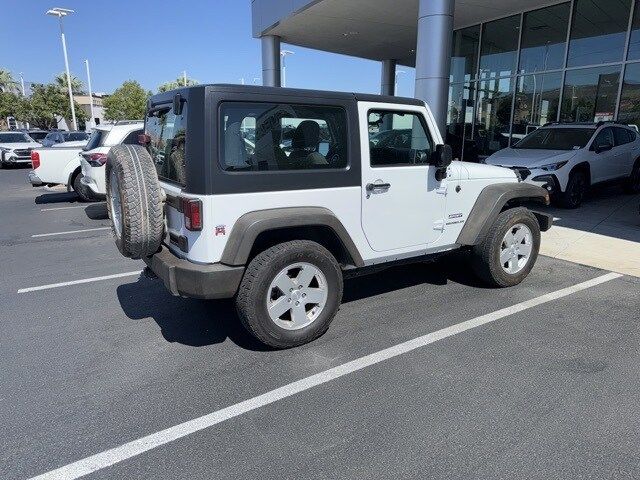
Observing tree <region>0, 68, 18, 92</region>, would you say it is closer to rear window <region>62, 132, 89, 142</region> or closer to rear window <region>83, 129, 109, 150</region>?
rear window <region>62, 132, 89, 142</region>

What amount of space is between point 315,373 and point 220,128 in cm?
182

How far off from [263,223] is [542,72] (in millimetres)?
13954

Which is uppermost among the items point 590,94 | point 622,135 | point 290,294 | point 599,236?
point 590,94

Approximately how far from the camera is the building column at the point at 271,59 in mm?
16703

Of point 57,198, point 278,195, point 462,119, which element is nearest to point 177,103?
point 278,195

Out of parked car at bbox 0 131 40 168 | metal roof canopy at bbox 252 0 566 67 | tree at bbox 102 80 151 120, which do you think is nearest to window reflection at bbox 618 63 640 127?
metal roof canopy at bbox 252 0 566 67

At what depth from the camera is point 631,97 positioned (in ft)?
39.1

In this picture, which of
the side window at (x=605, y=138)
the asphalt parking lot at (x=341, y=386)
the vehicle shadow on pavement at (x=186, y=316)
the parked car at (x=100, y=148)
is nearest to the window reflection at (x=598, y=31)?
the side window at (x=605, y=138)

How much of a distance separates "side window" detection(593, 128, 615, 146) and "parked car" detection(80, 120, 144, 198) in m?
9.27

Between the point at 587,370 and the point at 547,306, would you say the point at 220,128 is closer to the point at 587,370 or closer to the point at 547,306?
the point at 587,370

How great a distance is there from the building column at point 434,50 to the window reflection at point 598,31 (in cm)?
625

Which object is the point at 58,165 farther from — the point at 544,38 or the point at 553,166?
the point at 544,38

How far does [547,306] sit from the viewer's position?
4.39 m

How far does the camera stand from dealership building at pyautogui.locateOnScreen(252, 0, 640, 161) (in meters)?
11.7
